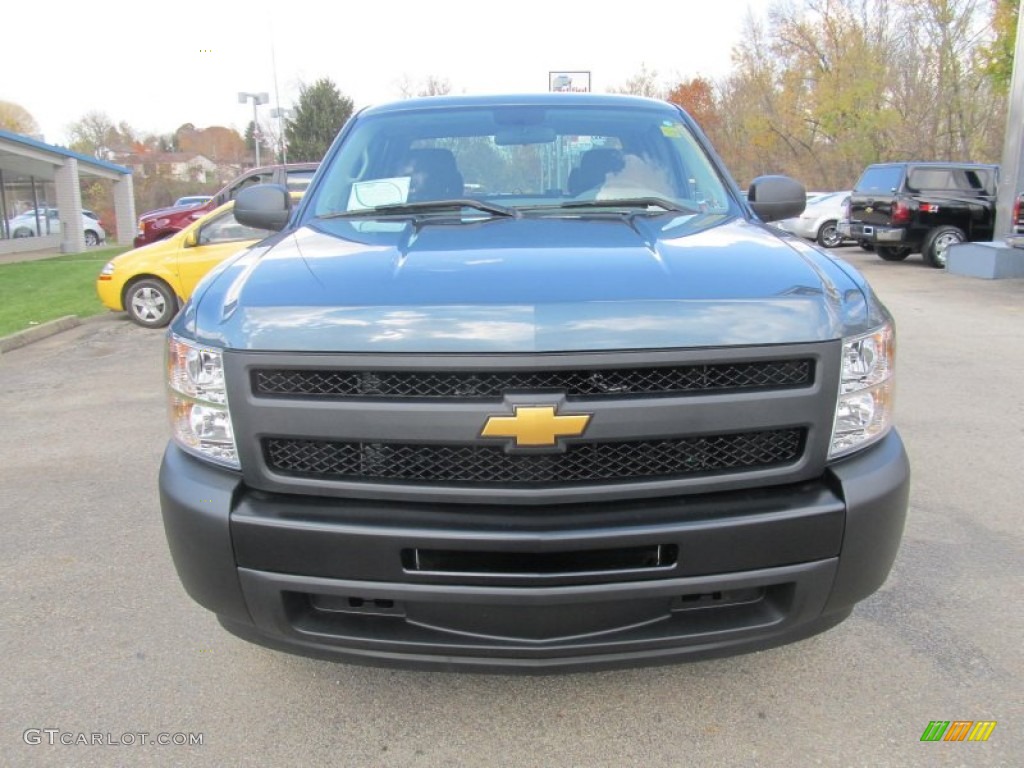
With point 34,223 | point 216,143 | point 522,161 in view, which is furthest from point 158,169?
point 522,161

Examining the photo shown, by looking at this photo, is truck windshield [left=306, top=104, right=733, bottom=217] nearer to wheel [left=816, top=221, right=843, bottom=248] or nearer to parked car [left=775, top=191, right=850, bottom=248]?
parked car [left=775, top=191, right=850, bottom=248]

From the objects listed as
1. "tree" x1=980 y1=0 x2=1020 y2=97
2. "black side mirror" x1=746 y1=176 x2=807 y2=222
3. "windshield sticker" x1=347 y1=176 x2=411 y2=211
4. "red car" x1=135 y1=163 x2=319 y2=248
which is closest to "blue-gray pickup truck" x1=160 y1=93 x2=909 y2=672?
"windshield sticker" x1=347 y1=176 x2=411 y2=211

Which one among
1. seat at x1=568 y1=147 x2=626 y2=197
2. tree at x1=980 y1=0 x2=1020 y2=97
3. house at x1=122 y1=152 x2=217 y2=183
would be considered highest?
tree at x1=980 y1=0 x2=1020 y2=97

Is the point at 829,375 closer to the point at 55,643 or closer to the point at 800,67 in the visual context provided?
the point at 55,643

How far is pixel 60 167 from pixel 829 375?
28720 millimetres

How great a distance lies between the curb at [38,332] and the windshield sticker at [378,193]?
24.5 ft

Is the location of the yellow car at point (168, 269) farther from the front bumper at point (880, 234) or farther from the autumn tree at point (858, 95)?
the autumn tree at point (858, 95)

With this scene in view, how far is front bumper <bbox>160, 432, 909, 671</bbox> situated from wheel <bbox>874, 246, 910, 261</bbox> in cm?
1728

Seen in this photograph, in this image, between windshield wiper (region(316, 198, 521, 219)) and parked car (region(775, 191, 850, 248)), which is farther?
parked car (region(775, 191, 850, 248))

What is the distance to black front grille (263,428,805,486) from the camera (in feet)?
6.69

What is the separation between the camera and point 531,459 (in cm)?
204

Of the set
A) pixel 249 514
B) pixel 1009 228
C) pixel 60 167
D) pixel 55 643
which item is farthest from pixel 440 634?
pixel 60 167

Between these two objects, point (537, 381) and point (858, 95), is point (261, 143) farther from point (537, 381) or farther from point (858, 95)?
point (537, 381)

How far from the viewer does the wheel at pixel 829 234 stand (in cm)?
2056
